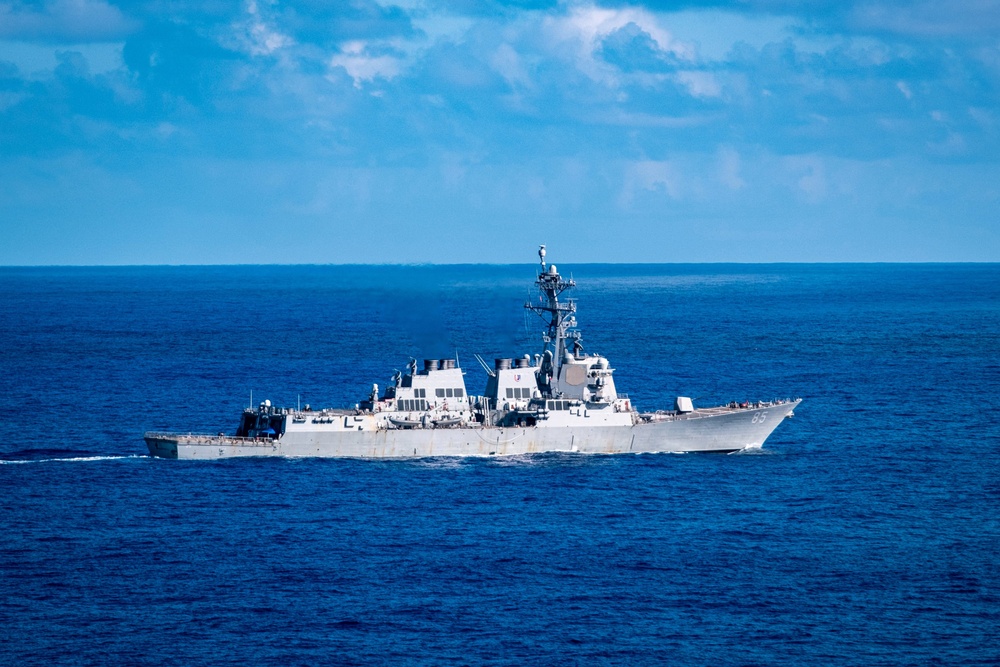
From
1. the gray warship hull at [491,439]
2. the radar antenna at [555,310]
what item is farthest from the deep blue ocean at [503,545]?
the radar antenna at [555,310]

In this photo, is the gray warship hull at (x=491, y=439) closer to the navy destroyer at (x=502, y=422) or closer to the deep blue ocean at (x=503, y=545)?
the navy destroyer at (x=502, y=422)

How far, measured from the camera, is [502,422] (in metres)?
79.6

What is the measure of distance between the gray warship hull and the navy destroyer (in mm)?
60

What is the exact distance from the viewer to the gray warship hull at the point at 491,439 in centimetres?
7631

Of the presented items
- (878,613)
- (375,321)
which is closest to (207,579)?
(878,613)

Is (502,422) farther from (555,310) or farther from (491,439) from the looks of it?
(555,310)

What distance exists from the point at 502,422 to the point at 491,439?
2.18 meters

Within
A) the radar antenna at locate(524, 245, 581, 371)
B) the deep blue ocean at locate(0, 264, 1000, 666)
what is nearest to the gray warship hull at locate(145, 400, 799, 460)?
the deep blue ocean at locate(0, 264, 1000, 666)

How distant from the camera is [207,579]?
177 ft

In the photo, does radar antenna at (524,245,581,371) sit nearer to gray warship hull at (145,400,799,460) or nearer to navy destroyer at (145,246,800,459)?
navy destroyer at (145,246,800,459)

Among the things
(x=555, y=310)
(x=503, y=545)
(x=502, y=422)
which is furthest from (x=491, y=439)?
(x=503, y=545)

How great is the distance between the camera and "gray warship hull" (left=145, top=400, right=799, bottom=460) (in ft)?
250

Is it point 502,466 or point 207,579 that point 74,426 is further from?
point 207,579

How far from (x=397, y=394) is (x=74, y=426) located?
25646 millimetres
